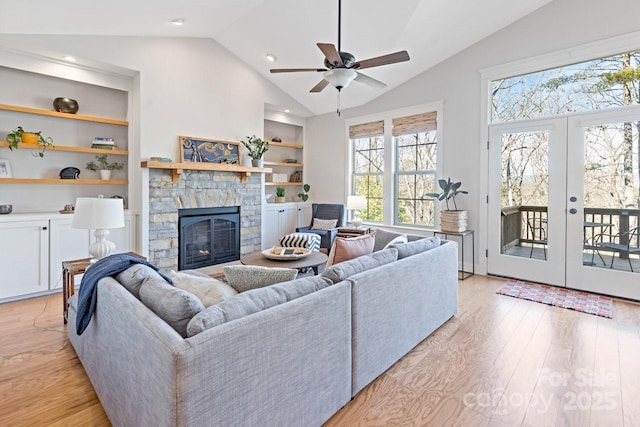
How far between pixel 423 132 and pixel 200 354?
4887 millimetres

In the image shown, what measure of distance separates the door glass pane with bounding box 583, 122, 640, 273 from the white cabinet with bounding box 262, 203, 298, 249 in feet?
14.6

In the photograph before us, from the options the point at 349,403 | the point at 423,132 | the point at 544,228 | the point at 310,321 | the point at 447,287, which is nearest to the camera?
the point at 310,321

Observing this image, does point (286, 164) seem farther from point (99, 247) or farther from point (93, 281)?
point (93, 281)

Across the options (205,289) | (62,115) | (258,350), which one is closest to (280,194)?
(62,115)

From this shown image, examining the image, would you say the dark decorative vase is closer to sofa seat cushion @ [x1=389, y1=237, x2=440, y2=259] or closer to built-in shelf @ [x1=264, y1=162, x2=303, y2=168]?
built-in shelf @ [x1=264, y1=162, x2=303, y2=168]

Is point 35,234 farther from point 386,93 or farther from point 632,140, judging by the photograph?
point 632,140

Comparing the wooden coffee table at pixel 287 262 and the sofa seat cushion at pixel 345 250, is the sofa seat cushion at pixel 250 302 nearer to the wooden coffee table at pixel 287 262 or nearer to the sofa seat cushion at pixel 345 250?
the sofa seat cushion at pixel 345 250

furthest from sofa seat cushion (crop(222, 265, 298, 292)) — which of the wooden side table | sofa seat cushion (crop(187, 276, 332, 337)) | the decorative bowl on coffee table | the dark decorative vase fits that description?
the dark decorative vase

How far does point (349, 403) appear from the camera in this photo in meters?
1.92

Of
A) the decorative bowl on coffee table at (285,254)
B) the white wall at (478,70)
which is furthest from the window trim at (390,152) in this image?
the decorative bowl on coffee table at (285,254)

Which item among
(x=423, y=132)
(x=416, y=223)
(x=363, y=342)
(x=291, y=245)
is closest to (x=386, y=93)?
(x=423, y=132)

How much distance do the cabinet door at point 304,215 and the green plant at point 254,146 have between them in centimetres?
145

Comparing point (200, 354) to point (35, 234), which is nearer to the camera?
point (200, 354)

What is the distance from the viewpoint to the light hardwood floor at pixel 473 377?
1.82 metres
